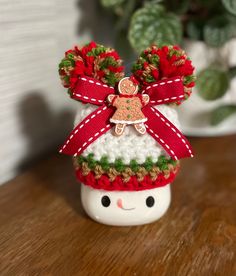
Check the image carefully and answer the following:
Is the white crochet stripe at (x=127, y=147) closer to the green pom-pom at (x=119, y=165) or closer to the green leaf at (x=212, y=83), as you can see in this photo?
the green pom-pom at (x=119, y=165)

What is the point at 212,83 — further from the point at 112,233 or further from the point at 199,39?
the point at 112,233

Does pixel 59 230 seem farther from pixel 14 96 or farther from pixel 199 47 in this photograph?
pixel 199 47

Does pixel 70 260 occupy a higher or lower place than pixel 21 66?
lower

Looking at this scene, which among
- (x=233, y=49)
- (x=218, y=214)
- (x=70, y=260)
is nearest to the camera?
(x=70, y=260)

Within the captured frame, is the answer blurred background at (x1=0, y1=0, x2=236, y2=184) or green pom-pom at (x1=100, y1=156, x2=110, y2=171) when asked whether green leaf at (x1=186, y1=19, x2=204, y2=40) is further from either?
green pom-pom at (x1=100, y1=156, x2=110, y2=171)

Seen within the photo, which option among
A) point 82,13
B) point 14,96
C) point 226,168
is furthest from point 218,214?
point 82,13

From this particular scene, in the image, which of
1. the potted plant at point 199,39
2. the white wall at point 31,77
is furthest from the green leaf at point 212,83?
the white wall at point 31,77

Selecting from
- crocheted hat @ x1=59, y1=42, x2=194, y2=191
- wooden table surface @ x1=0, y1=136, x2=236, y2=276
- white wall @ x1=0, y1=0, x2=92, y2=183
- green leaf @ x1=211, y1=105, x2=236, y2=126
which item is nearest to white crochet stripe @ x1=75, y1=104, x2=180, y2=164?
crocheted hat @ x1=59, y1=42, x2=194, y2=191
